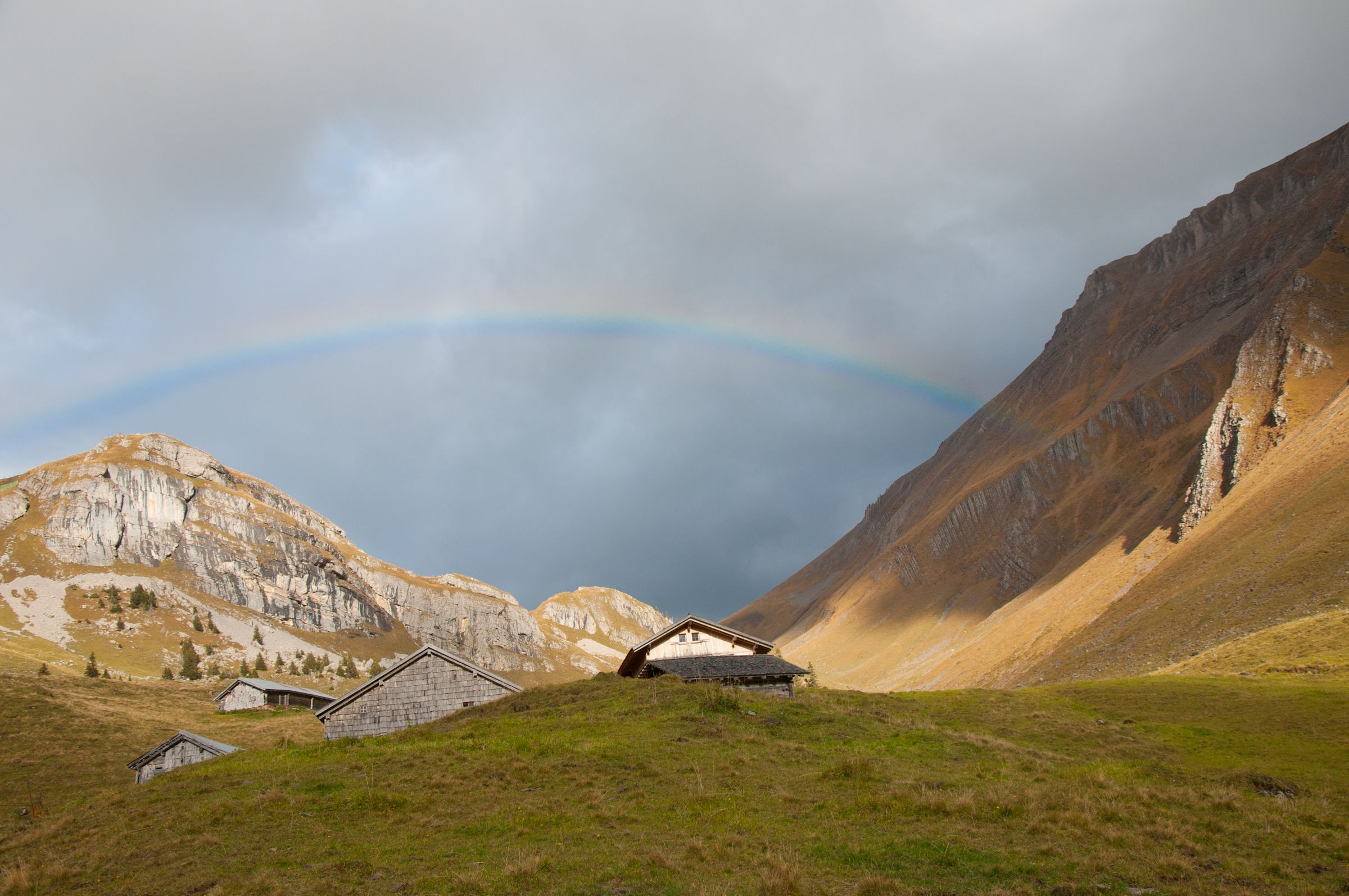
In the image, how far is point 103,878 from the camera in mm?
15055

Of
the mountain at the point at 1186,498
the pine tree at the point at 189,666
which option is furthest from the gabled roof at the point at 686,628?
the pine tree at the point at 189,666

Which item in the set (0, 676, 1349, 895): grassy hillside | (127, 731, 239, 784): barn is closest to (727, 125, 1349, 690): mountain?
(0, 676, 1349, 895): grassy hillside

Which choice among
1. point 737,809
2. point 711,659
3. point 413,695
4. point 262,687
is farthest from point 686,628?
point 262,687

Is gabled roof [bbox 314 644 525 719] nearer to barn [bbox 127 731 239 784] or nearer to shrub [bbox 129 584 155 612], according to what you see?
barn [bbox 127 731 239 784]

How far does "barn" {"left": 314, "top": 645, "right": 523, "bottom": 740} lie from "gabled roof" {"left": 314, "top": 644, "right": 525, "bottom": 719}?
0.12 feet

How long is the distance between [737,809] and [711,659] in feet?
79.0

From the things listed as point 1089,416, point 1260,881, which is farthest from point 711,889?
point 1089,416

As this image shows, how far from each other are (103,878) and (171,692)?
81687 millimetres

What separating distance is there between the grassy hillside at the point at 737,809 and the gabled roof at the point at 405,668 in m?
5.77

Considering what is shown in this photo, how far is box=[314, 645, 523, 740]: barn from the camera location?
37.7 metres

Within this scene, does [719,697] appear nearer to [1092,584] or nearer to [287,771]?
[287,771]

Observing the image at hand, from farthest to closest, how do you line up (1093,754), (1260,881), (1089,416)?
(1089,416)
(1093,754)
(1260,881)

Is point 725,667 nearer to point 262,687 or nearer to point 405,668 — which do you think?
point 405,668

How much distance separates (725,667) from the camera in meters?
39.8
